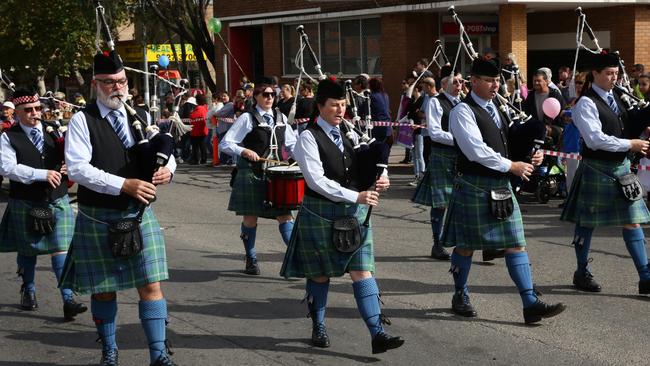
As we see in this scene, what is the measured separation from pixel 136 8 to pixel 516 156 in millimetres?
23624

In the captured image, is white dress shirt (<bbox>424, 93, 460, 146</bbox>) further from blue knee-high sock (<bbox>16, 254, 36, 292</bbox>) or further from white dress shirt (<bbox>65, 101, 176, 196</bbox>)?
white dress shirt (<bbox>65, 101, 176, 196</bbox>)

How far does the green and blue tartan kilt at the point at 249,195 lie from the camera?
8.07 metres

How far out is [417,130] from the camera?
550 inches

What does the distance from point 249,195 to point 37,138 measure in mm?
1871

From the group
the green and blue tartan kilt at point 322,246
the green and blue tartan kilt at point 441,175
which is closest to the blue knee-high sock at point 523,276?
the green and blue tartan kilt at point 322,246

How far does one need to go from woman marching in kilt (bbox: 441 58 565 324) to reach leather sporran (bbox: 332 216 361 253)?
1.01m

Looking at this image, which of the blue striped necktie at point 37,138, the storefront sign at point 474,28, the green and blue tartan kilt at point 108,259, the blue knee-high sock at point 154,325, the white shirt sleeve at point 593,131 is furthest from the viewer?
the storefront sign at point 474,28

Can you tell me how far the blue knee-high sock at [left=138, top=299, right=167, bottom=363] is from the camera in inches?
201

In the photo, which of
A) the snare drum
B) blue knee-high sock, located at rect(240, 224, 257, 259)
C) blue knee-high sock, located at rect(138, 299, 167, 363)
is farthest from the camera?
blue knee-high sock, located at rect(240, 224, 257, 259)

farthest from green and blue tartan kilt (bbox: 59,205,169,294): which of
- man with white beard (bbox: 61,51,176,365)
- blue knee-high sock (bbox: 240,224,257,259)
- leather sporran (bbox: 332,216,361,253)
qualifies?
blue knee-high sock (bbox: 240,224,257,259)

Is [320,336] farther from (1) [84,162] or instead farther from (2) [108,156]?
(1) [84,162]

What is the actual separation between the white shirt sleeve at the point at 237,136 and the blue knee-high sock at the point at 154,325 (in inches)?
117

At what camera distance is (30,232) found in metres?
6.92

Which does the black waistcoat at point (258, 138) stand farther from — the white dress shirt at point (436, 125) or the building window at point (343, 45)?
the building window at point (343, 45)
